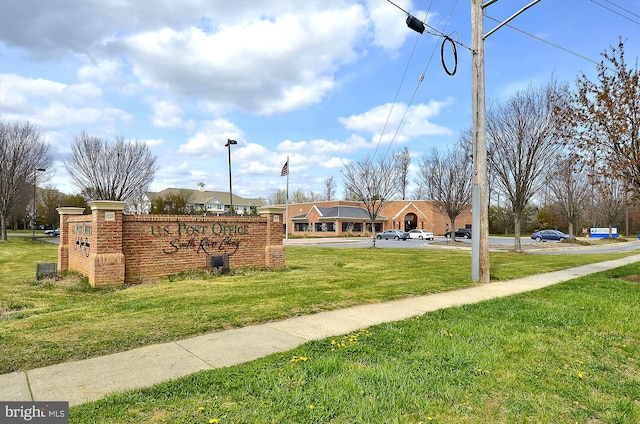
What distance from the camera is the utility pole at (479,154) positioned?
417 inches

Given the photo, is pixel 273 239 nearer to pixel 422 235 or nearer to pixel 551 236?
pixel 422 235

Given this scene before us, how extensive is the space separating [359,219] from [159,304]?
5283 cm

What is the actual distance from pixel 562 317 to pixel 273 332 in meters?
4.82

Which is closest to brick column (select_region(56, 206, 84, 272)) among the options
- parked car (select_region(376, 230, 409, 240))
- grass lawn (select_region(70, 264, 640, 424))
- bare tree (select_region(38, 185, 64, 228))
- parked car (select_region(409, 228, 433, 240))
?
grass lawn (select_region(70, 264, 640, 424))

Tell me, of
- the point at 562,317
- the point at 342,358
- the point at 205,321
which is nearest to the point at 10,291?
the point at 205,321

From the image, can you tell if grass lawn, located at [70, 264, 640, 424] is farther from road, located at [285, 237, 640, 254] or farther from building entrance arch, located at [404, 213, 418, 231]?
building entrance arch, located at [404, 213, 418, 231]

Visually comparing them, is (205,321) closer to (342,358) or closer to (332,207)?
(342,358)

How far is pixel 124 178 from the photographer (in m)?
32.8

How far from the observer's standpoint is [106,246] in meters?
9.88

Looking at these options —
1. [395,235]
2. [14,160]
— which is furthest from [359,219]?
[14,160]

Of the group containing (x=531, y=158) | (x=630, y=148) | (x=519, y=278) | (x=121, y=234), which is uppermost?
(x=531, y=158)

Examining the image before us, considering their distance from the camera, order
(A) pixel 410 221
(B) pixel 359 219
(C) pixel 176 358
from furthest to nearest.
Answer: (A) pixel 410 221 < (B) pixel 359 219 < (C) pixel 176 358

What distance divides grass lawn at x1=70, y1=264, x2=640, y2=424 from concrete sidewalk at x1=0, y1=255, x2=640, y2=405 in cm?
31

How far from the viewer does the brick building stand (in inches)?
2305
